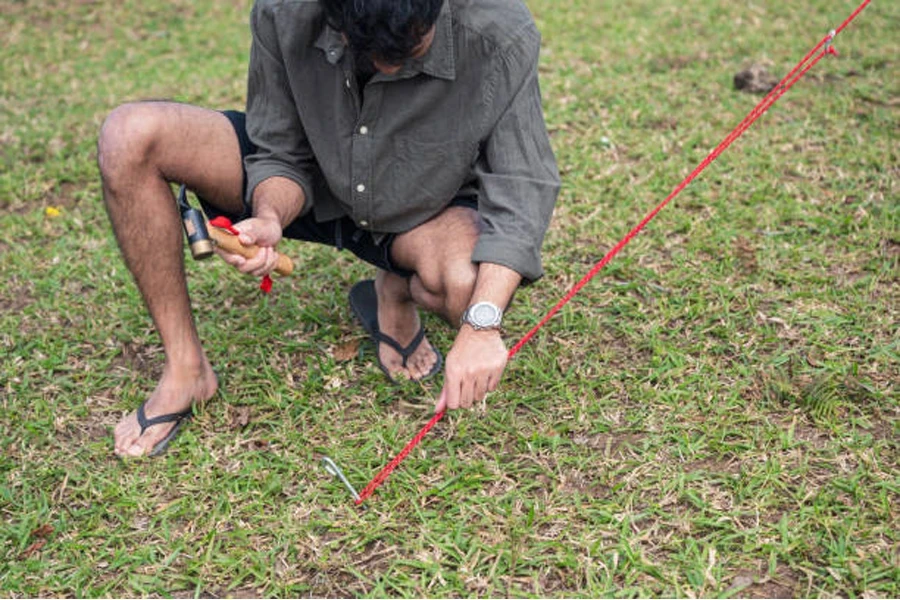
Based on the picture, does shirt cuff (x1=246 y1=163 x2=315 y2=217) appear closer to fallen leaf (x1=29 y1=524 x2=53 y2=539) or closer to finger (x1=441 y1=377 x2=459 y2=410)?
finger (x1=441 y1=377 x2=459 y2=410)

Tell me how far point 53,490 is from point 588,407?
150 centimetres

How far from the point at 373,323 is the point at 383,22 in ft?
3.89

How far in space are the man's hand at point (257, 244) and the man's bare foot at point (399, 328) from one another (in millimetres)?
607

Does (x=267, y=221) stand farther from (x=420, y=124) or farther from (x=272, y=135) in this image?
(x=420, y=124)

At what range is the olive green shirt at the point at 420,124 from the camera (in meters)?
2.21

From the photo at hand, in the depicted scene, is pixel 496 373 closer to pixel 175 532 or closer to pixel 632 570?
pixel 632 570

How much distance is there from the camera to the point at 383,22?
1912 millimetres

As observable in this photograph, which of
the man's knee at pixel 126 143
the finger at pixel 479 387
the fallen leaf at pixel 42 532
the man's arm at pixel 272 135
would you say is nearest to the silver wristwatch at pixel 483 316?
the finger at pixel 479 387

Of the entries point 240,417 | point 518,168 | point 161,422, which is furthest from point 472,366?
point 161,422

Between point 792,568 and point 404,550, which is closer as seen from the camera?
point 792,568

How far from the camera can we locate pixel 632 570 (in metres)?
1.99

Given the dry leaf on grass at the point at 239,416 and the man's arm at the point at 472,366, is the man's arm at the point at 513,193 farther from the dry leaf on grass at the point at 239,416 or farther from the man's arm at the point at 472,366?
the dry leaf on grass at the point at 239,416

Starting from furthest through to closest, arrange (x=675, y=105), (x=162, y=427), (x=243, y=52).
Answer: (x=243, y=52) → (x=675, y=105) → (x=162, y=427)

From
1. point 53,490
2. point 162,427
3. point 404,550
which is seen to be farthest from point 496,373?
point 53,490
